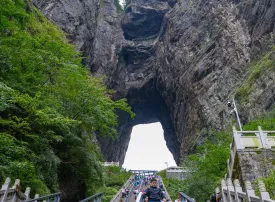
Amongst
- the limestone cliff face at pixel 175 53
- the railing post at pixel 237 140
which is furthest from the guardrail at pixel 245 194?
the limestone cliff face at pixel 175 53

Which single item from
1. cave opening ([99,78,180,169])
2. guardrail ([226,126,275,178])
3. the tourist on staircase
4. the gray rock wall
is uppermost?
cave opening ([99,78,180,169])

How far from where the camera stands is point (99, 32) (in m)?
39.1

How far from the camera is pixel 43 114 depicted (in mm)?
6969

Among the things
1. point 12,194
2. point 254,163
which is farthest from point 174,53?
point 12,194

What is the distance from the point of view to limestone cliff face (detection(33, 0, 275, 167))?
27.4m

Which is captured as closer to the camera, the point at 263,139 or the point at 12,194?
the point at 12,194

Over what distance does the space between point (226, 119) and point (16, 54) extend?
68.3ft

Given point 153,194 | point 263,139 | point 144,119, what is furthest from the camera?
point 144,119

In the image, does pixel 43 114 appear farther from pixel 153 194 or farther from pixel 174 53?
pixel 174 53

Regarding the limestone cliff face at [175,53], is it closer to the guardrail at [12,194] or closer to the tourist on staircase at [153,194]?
the tourist on staircase at [153,194]

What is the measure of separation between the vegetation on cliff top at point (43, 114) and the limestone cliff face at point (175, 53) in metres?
13.3

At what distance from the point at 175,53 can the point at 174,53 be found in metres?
0.23

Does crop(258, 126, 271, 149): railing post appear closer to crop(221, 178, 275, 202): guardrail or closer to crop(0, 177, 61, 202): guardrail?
crop(221, 178, 275, 202): guardrail

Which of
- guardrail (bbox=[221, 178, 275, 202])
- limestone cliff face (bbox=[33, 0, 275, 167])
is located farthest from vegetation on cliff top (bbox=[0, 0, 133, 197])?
limestone cliff face (bbox=[33, 0, 275, 167])
